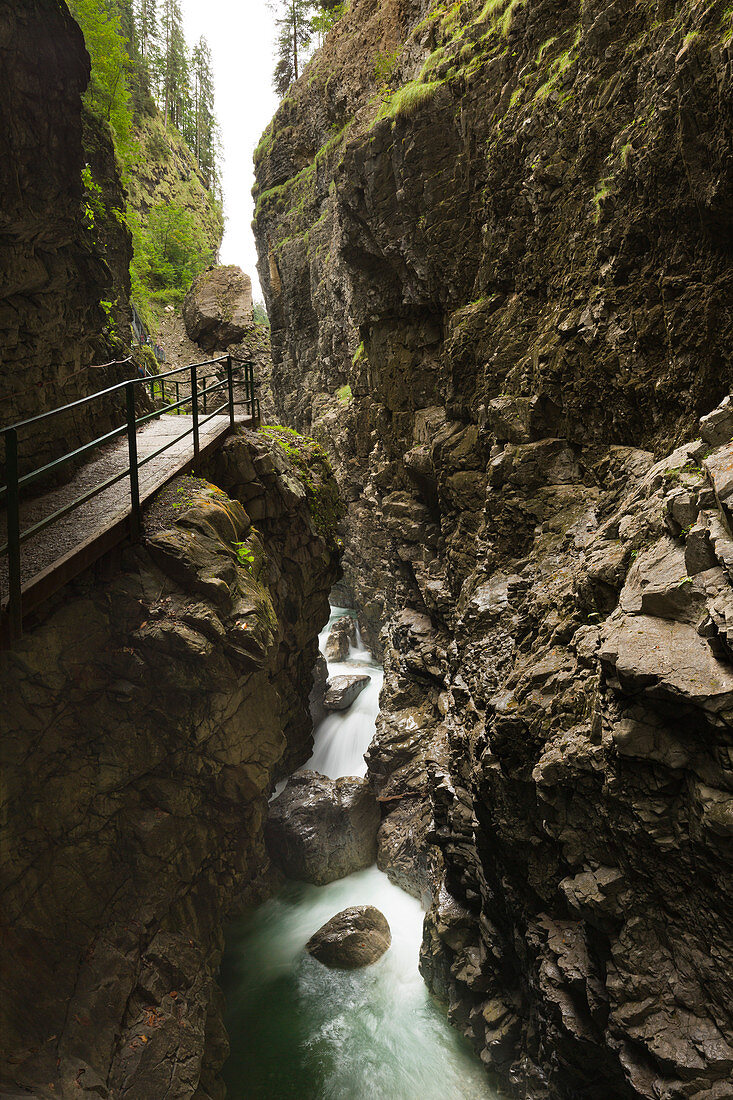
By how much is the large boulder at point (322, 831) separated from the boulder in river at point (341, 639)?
8.26 meters

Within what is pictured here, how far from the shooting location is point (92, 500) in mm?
5656

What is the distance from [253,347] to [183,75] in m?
27.0

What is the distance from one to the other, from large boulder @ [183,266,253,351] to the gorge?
53.1 feet

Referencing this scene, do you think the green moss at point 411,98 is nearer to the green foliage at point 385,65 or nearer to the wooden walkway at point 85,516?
the green foliage at point 385,65

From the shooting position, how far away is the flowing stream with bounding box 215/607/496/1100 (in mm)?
7266

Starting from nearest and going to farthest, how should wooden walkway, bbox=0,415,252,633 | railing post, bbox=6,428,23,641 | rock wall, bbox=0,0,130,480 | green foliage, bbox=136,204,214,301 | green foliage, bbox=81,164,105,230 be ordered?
railing post, bbox=6,428,23,641 → wooden walkway, bbox=0,415,252,633 → rock wall, bbox=0,0,130,480 → green foliage, bbox=81,164,105,230 → green foliage, bbox=136,204,214,301

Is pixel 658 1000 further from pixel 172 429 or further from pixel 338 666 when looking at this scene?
pixel 338 666

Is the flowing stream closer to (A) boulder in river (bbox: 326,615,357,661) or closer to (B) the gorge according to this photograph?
(B) the gorge

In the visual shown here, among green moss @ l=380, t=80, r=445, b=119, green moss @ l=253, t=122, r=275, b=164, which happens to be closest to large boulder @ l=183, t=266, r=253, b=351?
green moss @ l=253, t=122, r=275, b=164

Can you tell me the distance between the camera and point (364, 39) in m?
17.2

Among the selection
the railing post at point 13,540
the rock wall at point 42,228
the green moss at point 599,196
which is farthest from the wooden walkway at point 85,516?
the green moss at point 599,196

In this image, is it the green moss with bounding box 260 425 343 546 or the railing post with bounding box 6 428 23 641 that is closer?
the railing post with bounding box 6 428 23 641

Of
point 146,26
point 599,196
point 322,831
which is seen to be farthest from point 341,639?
point 146,26

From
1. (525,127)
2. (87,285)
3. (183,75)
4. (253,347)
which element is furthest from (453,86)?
(183,75)
